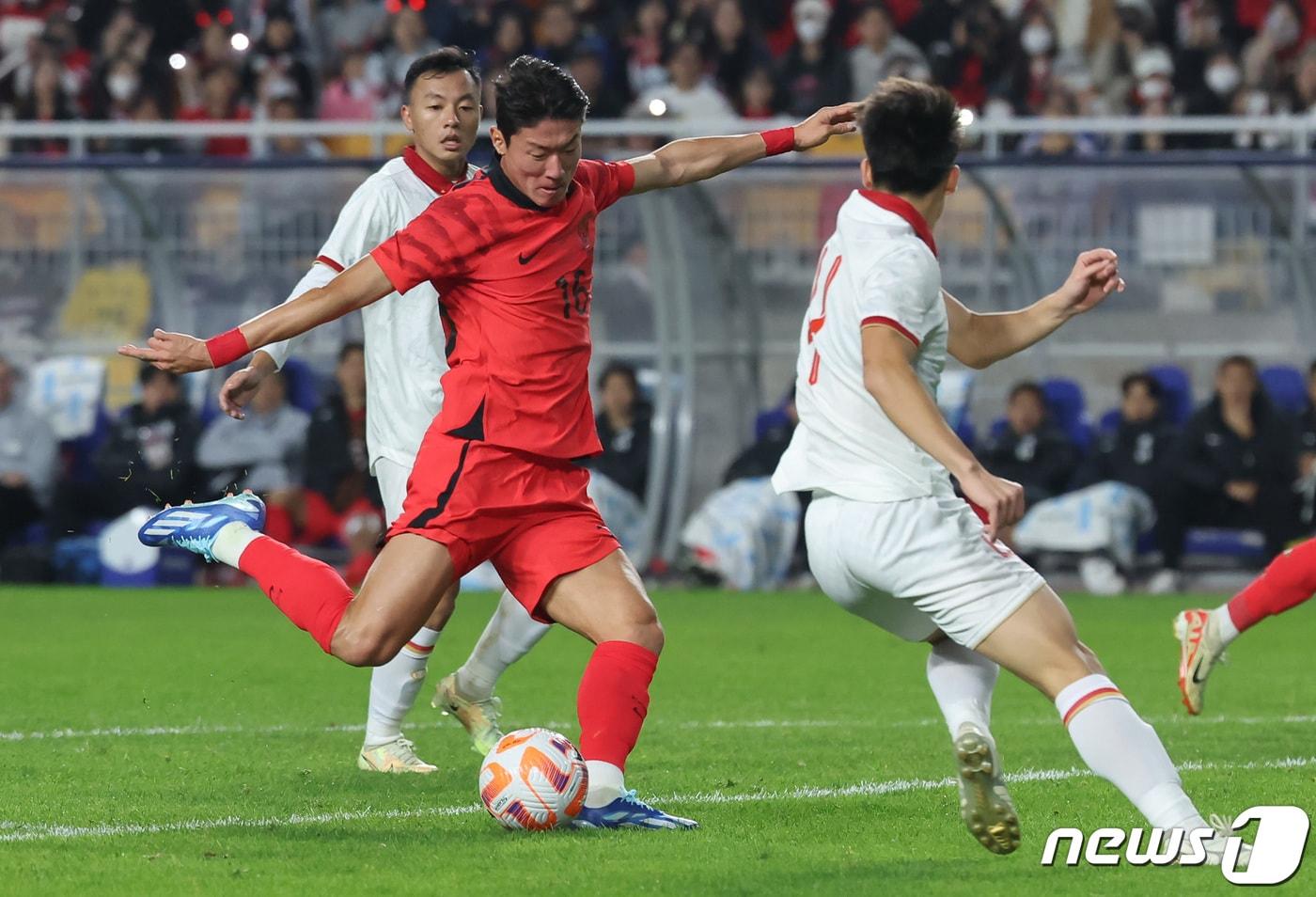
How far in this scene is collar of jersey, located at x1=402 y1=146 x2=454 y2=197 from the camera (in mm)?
6965

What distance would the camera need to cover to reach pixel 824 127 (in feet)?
20.8

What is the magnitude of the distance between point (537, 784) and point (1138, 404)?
9.59 meters

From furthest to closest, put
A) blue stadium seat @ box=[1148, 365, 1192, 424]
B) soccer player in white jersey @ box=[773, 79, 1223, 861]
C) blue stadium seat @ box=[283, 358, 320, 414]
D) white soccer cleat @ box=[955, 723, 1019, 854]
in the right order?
blue stadium seat @ box=[283, 358, 320, 414] < blue stadium seat @ box=[1148, 365, 1192, 424] < white soccer cleat @ box=[955, 723, 1019, 854] < soccer player in white jersey @ box=[773, 79, 1223, 861]

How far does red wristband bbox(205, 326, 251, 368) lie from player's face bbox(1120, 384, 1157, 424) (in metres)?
9.86

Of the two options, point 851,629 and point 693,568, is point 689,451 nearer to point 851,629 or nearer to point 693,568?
point 693,568

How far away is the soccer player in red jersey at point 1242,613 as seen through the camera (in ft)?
23.6

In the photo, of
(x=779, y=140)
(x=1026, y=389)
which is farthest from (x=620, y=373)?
(x=779, y=140)

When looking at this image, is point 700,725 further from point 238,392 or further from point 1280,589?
point 238,392

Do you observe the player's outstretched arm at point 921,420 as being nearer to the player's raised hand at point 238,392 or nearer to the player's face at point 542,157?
the player's face at point 542,157

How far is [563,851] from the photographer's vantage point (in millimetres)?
5410

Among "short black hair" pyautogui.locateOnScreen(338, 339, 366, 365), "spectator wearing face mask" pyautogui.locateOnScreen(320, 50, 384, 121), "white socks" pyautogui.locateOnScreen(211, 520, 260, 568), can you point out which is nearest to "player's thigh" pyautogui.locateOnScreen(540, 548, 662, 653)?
"white socks" pyautogui.locateOnScreen(211, 520, 260, 568)

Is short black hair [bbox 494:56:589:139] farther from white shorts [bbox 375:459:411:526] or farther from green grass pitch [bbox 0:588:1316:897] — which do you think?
green grass pitch [bbox 0:588:1316:897]

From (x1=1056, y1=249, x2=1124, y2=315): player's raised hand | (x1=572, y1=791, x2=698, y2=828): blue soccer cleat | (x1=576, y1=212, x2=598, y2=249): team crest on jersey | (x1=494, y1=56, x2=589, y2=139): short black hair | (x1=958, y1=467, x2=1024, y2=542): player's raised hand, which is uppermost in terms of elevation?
(x1=494, y1=56, x2=589, y2=139): short black hair

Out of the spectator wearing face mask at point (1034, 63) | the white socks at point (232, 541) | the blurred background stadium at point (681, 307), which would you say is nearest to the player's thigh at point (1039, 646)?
the white socks at point (232, 541)
